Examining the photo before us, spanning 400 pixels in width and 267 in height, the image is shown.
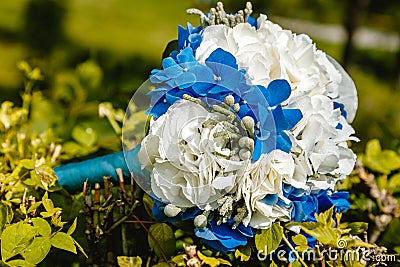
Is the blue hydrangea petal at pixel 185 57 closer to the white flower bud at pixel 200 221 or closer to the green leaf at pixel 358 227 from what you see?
the white flower bud at pixel 200 221

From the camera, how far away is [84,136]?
45.3 inches

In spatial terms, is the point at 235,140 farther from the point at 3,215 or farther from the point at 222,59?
the point at 3,215

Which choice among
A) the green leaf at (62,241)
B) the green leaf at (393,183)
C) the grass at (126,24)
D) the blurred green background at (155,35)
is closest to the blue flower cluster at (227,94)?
the green leaf at (62,241)

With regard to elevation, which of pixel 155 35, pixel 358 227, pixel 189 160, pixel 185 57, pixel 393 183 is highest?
pixel 185 57

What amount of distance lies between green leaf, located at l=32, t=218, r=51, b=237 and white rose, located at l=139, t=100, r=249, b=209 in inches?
5.7

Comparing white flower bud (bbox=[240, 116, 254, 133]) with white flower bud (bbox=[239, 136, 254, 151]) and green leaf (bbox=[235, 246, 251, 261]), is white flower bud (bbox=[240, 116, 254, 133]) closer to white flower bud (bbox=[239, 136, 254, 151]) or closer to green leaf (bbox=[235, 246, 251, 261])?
white flower bud (bbox=[239, 136, 254, 151])

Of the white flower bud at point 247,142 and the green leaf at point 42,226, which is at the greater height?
the white flower bud at point 247,142

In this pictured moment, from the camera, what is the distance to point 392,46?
4805 millimetres

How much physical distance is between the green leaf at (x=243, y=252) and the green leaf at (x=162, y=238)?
10cm

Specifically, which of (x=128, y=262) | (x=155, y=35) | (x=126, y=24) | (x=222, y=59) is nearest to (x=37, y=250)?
(x=128, y=262)

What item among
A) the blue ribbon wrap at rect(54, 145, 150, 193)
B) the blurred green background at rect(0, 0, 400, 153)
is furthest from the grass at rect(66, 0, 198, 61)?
the blue ribbon wrap at rect(54, 145, 150, 193)

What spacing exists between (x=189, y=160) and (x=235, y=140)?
0.07 metres
